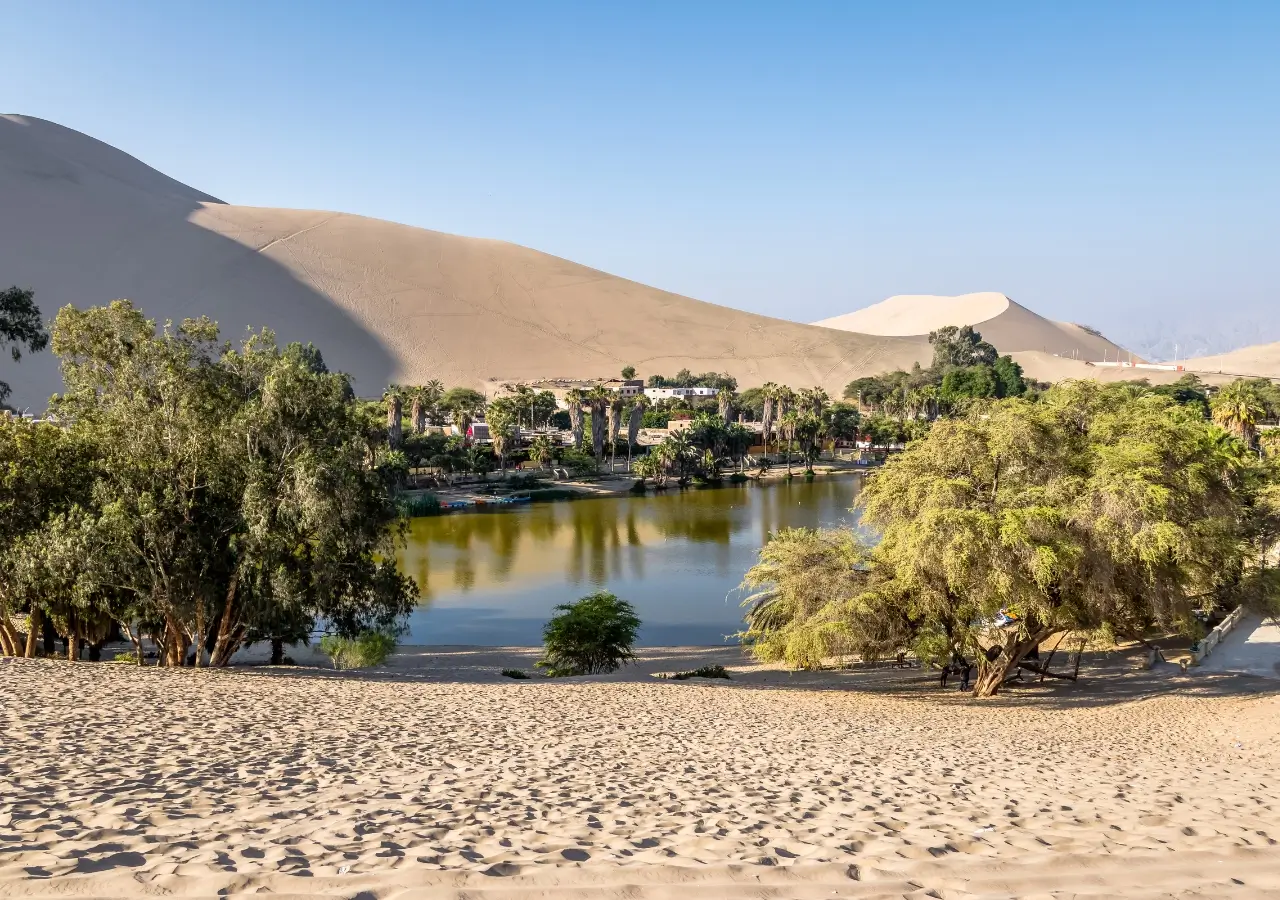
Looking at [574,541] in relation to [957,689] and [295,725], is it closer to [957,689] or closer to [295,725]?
[957,689]

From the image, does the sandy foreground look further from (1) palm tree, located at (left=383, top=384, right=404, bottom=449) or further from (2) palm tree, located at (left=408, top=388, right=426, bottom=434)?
(2) palm tree, located at (left=408, top=388, right=426, bottom=434)

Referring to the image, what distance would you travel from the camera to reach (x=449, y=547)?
127ft

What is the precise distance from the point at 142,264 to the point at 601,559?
11452 centimetres

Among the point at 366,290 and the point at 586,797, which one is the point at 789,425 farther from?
the point at 366,290

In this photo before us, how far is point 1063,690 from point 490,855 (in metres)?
14.8

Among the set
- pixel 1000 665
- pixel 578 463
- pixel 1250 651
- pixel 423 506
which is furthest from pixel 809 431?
pixel 1000 665

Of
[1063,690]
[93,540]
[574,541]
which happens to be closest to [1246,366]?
[574,541]

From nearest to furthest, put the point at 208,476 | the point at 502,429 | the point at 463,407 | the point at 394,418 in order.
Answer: the point at 208,476, the point at 394,418, the point at 502,429, the point at 463,407

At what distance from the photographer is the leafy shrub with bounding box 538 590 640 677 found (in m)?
19.1

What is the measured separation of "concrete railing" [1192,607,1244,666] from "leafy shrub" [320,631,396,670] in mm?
16646

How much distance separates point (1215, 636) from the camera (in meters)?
19.1

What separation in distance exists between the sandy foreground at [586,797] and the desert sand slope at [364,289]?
346ft

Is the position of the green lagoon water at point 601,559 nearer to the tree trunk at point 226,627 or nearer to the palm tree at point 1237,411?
the tree trunk at point 226,627

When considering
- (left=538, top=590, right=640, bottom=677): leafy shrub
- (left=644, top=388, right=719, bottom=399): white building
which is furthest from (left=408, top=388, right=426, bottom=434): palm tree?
(left=538, top=590, right=640, bottom=677): leafy shrub
